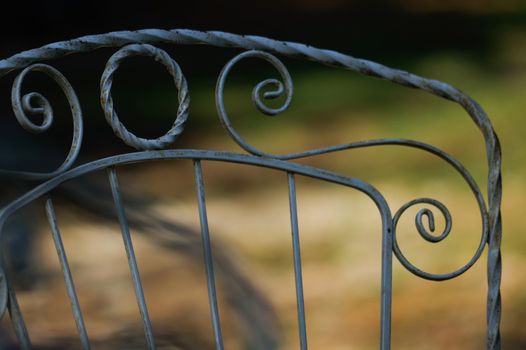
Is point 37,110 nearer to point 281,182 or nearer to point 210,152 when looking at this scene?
point 210,152

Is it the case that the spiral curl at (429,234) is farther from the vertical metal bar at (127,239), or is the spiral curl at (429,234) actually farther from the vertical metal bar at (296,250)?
the vertical metal bar at (127,239)

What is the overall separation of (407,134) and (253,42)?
538 mm

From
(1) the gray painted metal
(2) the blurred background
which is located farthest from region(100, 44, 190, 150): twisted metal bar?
(2) the blurred background

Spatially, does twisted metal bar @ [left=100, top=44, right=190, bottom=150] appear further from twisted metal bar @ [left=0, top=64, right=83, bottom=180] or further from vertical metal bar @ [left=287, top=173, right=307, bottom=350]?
vertical metal bar @ [left=287, top=173, right=307, bottom=350]

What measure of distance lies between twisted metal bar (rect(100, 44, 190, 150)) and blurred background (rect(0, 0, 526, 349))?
408mm

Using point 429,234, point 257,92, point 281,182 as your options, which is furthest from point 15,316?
point 281,182

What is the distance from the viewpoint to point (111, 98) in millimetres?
984

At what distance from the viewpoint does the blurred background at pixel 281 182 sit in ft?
4.52

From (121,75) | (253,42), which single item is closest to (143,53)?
(253,42)

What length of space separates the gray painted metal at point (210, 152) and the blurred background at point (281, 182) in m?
0.35

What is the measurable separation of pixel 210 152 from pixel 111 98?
14 cm

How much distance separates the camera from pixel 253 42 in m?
1.04

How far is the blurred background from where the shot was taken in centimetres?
138

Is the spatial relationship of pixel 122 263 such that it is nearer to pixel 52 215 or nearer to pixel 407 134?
pixel 52 215
